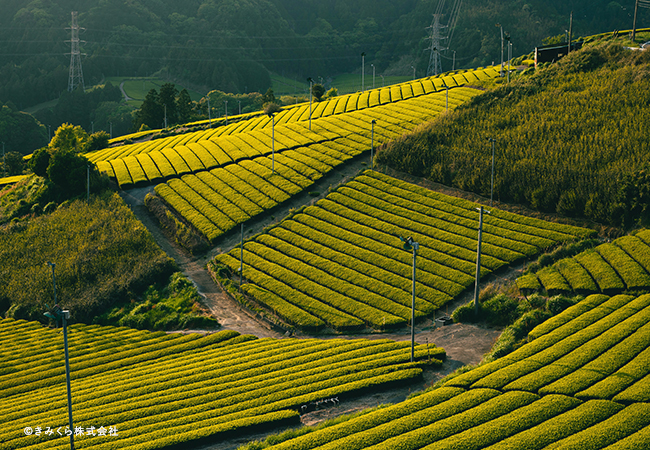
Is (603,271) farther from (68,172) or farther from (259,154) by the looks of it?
(68,172)

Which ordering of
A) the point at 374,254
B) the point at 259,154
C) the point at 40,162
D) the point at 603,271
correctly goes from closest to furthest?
the point at 603,271, the point at 374,254, the point at 40,162, the point at 259,154

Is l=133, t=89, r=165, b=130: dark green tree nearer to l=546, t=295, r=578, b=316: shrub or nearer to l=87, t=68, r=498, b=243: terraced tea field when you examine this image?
l=87, t=68, r=498, b=243: terraced tea field

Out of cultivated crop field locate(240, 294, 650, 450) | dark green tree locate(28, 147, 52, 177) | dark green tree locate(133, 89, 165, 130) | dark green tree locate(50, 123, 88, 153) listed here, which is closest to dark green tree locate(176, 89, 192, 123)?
dark green tree locate(133, 89, 165, 130)

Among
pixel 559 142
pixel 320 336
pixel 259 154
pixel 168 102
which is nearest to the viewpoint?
pixel 320 336

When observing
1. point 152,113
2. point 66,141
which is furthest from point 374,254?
point 152,113

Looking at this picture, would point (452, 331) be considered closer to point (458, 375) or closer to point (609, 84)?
point (458, 375)

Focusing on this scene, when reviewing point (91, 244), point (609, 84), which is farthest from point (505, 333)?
point (609, 84)

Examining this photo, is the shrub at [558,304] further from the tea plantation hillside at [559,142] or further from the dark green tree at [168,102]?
the dark green tree at [168,102]
